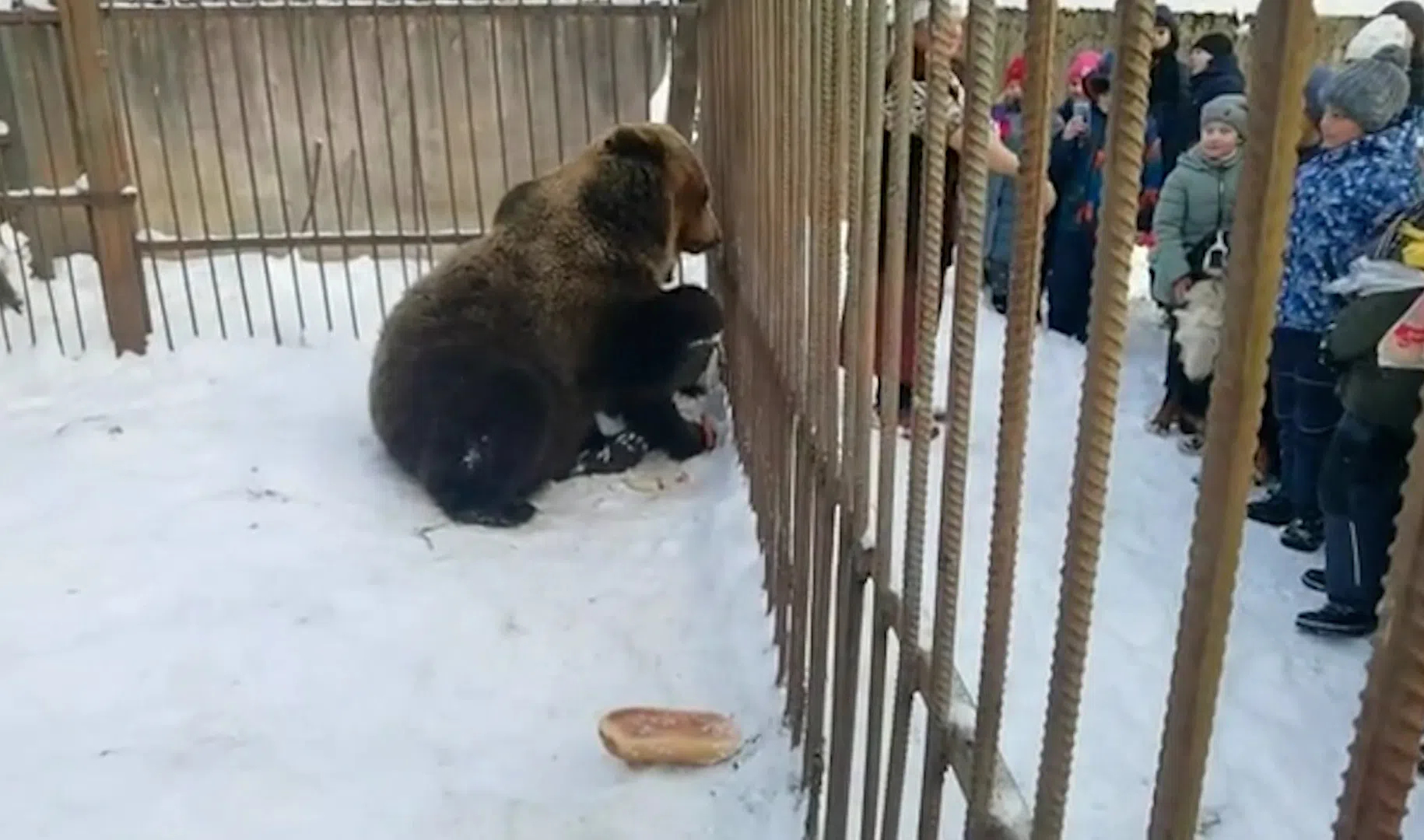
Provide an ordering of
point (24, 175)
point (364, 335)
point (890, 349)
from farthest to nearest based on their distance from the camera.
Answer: point (24, 175) → point (364, 335) → point (890, 349)

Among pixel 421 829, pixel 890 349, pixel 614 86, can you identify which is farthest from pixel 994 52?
pixel 614 86

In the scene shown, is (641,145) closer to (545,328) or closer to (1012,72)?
(545,328)

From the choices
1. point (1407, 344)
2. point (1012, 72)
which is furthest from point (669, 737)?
point (1012, 72)

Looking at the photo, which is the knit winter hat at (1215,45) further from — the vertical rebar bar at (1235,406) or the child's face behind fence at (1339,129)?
the vertical rebar bar at (1235,406)

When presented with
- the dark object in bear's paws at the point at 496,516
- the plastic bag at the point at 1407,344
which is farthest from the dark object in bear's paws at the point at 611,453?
the plastic bag at the point at 1407,344

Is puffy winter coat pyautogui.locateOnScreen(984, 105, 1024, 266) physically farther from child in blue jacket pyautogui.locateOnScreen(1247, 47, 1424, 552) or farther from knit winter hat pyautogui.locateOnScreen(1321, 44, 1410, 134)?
knit winter hat pyautogui.locateOnScreen(1321, 44, 1410, 134)

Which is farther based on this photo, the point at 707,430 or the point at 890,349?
the point at 707,430

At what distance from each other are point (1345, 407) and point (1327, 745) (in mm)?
926

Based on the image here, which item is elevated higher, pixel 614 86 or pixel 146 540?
pixel 614 86

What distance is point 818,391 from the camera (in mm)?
2709

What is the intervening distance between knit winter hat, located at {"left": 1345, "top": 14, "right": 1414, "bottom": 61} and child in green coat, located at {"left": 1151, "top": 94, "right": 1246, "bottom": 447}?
0.49 meters

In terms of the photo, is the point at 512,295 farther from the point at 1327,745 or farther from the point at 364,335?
the point at 1327,745

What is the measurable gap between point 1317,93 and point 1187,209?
39.9 inches

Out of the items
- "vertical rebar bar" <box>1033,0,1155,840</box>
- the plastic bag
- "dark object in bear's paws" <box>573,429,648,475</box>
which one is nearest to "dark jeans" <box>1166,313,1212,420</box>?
"dark object in bear's paws" <box>573,429,648,475</box>
